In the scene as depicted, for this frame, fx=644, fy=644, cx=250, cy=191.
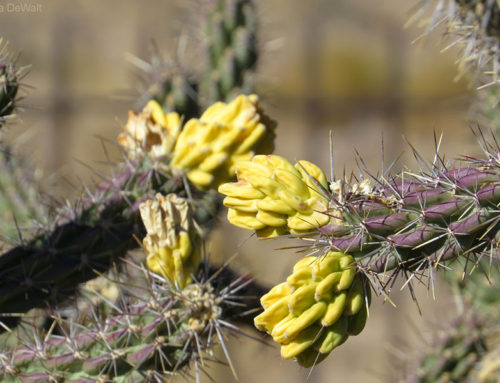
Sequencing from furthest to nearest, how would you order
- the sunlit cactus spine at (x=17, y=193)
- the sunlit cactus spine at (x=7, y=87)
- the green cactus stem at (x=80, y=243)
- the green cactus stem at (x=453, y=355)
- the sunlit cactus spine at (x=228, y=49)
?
the sunlit cactus spine at (x=228, y=49) → the sunlit cactus spine at (x=17, y=193) → the green cactus stem at (x=453, y=355) → the green cactus stem at (x=80, y=243) → the sunlit cactus spine at (x=7, y=87)

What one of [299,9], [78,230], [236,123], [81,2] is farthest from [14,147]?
[299,9]

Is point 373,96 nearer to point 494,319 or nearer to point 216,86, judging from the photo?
point 216,86

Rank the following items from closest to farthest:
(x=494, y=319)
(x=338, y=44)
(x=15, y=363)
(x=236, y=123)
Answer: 1. (x=15, y=363)
2. (x=236, y=123)
3. (x=494, y=319)
4. (x=338, y=44)

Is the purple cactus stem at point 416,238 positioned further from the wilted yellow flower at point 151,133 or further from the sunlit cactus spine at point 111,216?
the wilted yellow flower at point 151,133

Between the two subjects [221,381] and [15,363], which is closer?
[15,363]

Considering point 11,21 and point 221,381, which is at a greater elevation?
point 11,21

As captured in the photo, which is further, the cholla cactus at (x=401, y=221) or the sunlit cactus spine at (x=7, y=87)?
the sunlit cactus spine at (x=7, y=87)

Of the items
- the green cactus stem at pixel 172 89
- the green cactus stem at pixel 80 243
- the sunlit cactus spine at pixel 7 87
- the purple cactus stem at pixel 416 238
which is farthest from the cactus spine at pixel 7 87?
the green cactus stem at pixel 172 89
